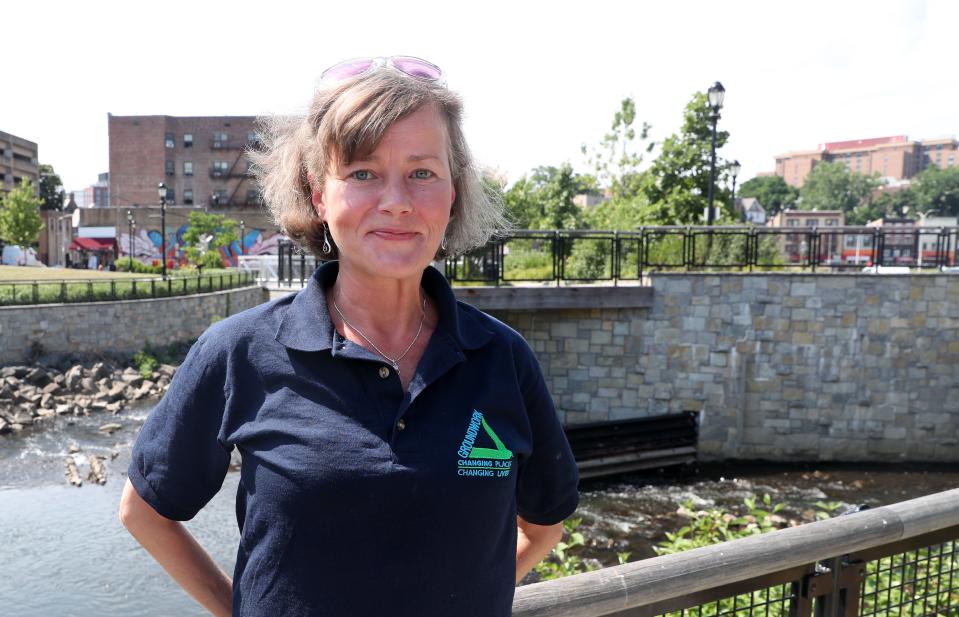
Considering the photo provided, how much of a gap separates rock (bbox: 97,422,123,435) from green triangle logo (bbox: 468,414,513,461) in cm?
1889

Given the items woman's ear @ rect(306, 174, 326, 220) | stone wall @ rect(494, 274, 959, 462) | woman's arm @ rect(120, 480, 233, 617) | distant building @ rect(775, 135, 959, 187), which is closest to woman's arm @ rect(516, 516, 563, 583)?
woman's arm @ rect(120, 480, 233, 617)

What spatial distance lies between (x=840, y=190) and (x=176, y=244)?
107 meters

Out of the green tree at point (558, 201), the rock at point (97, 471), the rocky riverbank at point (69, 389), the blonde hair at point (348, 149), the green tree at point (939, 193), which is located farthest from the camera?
the green tree at point (939, 193)

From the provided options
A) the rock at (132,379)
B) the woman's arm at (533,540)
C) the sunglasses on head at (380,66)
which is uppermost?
the sunglasses on head at (380,66)

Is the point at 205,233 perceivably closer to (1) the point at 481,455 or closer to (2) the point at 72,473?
(2) the point at 72,473

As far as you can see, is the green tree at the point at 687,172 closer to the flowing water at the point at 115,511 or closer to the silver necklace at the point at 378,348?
the flowing water at the point at 115,511

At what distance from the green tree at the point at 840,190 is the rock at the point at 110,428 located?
406 ft

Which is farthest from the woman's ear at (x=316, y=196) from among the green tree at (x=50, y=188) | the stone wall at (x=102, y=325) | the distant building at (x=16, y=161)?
the green tree at (x=50, y=188)

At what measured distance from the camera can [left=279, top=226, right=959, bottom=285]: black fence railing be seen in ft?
54.9

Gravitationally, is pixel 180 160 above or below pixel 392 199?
above

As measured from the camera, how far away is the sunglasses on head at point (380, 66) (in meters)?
1.77

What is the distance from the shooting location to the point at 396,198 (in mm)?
1706

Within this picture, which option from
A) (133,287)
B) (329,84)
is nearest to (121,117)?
(133,287)

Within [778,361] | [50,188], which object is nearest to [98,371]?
[778,361]
